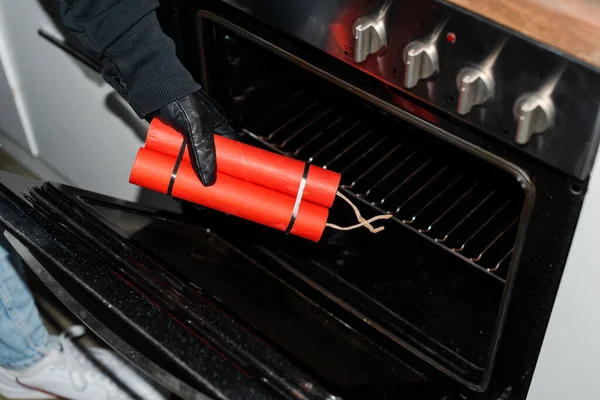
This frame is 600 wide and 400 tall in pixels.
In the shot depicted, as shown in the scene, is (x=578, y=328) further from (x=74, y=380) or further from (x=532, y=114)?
(x=74, y=380)

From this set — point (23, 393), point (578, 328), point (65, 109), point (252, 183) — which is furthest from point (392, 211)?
point (23, 393)

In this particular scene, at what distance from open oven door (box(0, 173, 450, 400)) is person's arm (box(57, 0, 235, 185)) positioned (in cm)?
18

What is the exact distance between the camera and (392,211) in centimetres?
121

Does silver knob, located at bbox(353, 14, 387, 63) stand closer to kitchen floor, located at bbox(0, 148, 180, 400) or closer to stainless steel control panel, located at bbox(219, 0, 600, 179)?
stainless steel control panel, located at bbox(219, 0, 600, 179)

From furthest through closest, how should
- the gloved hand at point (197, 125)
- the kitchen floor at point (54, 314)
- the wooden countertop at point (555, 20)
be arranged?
1. the kitchen floor at point (54, 314)
2. the gloved hand at point (197, 125)
3. the wooden countertop at point (555, 20)

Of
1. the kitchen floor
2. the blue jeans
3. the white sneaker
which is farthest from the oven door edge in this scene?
the kitchen floor

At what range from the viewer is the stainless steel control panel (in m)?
0.68

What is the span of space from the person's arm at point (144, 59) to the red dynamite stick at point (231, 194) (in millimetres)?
57

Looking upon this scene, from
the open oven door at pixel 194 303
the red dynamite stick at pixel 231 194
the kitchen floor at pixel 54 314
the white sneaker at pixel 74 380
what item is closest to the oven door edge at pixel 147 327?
the open oven door at pixel 194 303

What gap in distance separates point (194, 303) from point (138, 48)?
400 mm

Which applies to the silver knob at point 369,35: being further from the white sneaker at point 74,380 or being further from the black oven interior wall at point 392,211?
the white sneaker at point 74,380

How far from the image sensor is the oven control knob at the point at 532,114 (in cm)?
70

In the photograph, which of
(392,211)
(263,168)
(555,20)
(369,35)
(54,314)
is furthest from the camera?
(54,314)

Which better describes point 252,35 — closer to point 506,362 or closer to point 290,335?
point 290,335
